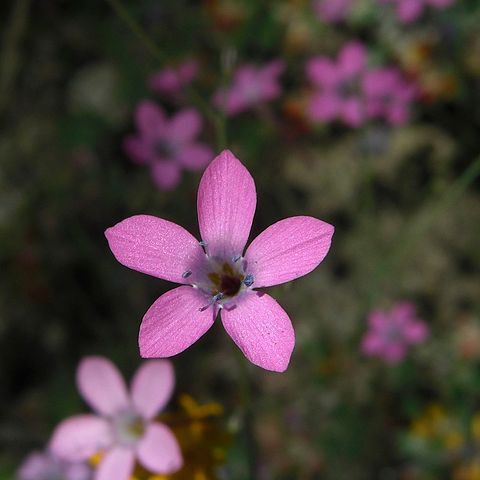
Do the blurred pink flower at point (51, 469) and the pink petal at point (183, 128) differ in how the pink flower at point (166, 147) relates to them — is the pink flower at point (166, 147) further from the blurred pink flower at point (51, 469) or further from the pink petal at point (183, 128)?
the blurred pink flower at point (51, 469)

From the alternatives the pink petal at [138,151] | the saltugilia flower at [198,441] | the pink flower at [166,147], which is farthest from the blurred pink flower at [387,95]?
the saltugilia flower at [198,441]

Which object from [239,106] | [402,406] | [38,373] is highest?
[239,106]

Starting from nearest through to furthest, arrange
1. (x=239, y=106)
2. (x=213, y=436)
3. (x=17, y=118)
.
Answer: (x=213, y=436)
(x=239, y=106)
(x=17, y=118)

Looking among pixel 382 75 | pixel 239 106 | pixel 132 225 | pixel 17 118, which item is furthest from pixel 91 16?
pixel 132 225

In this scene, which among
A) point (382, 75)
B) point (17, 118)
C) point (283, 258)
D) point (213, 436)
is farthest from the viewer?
point (17, 118)

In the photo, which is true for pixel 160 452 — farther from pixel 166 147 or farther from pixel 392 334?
pixel 166 147

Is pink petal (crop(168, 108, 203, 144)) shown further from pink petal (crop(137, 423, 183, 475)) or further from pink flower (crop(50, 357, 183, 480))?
pink petal (crop(137, 423, 183, 475))

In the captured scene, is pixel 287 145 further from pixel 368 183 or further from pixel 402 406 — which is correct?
pixel 402 406

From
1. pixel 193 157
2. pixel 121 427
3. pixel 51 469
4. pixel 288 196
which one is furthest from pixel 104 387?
pixel 288 196
